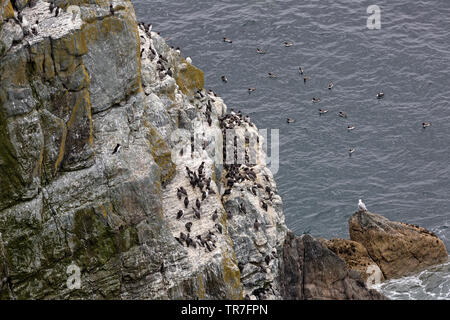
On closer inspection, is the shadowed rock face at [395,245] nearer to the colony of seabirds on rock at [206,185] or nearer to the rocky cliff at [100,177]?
the colony of seabirds on rock at [206,185]

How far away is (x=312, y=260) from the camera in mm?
41656

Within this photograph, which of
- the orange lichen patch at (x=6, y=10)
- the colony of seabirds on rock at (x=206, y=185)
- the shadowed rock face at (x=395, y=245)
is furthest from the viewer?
the shadowed rock face at (x=395, y=245)

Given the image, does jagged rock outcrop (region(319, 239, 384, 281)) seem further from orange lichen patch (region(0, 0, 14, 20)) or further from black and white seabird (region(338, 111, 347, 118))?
orange lichen patch (region(0, 0, 14, 20))

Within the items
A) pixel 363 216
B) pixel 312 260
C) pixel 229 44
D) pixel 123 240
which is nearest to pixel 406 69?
pixel 229 44

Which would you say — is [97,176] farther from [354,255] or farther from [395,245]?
[395,245]

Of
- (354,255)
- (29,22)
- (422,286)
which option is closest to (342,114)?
(354,255)

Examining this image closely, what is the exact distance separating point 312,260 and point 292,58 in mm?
32703

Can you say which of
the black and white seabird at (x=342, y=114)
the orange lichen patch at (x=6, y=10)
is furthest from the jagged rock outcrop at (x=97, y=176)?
the black and white seabird at (x=342, y=114)

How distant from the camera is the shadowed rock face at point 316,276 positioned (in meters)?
40.5

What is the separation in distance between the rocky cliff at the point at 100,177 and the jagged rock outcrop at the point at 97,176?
51 millimetres

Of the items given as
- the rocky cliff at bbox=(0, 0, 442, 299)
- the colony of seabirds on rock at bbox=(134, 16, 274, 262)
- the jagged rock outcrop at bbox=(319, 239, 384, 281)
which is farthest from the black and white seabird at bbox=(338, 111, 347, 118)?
the rocky cliff at bbox=(0, 0, 442, 299)

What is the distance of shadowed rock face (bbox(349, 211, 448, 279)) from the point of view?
45.6m

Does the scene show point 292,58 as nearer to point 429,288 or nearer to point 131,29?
point 429,288

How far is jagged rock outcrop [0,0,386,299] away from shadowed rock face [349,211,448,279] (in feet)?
32.8
